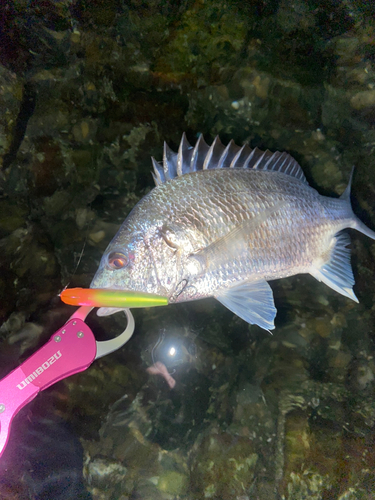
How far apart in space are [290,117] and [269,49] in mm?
432

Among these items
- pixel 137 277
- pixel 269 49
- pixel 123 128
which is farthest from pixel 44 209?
pixel 269 49

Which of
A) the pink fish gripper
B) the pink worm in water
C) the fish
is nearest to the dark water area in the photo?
the pink worm in water

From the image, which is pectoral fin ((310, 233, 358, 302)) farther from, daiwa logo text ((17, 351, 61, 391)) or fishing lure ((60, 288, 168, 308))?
daiwa logo text ((17, 351, 61, 391))

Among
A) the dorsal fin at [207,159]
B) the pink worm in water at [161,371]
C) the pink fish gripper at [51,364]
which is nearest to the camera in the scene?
the pink fish gripper at [51,364]

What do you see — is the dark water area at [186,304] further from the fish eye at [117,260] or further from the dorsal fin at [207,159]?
the fish eye at [117,260]

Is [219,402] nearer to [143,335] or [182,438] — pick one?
[182,438]

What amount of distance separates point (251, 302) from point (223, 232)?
1.43 ft

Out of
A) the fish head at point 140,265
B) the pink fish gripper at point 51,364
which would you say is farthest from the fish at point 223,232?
the pink fish gripper at point 51,364

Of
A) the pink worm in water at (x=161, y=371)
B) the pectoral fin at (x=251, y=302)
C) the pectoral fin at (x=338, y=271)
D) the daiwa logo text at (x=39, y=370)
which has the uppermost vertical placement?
the pectoral fin at (x=338, y=271)

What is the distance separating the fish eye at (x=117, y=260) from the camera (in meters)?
1.32

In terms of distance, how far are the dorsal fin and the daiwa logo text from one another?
3.75 ft

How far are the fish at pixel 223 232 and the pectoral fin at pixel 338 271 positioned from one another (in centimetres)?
1

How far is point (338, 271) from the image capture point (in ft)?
5.70

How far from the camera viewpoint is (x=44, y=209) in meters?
1.73
